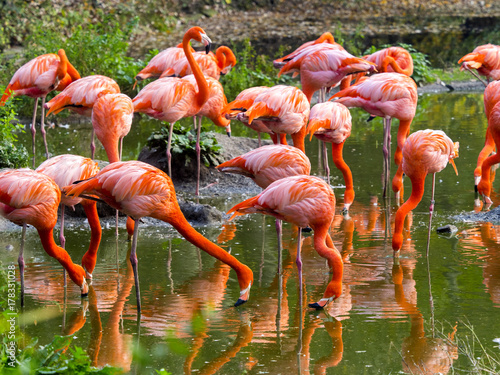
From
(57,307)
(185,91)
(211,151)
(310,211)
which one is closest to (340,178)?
(211,151)

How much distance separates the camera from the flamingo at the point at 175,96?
575cm

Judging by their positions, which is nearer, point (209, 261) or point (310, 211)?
point (310, 211)

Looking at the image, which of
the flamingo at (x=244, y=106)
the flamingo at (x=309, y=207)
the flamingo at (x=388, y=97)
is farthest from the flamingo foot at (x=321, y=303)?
the flamingo at (x=388, y=97)

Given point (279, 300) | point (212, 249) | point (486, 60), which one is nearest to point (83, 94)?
point (212, 249)

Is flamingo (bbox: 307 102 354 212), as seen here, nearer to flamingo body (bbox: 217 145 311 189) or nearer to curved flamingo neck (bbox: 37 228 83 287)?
flamingo body (bbox: 217 145 311 189)

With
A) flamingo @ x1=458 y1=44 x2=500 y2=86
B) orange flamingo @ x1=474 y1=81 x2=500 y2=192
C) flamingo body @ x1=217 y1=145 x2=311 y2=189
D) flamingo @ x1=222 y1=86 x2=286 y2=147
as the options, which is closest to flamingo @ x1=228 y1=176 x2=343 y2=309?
flamingo body @ x1=217 y1=145 x2=311 y2=189

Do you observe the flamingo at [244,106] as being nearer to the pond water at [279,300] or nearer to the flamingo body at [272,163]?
the pond water at [279,300]

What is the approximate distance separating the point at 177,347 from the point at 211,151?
5.14 meters

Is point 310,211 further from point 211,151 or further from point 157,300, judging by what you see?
point 211,151

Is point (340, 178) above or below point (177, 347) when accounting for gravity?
below

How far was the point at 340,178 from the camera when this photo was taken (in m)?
6.99

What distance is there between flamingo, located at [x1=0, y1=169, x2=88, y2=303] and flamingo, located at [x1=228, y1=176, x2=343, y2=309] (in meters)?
1.04

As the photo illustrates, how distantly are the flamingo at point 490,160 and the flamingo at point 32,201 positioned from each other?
3582 mm

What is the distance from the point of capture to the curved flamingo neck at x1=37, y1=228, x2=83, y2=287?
3869mm
